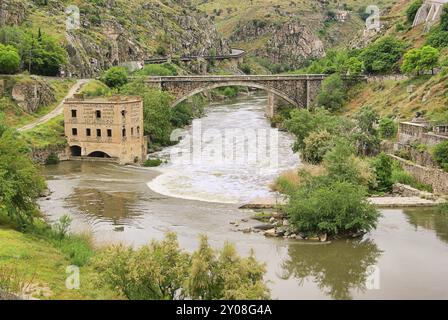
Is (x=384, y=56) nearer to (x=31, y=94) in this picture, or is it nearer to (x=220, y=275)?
(x=31, y=94)

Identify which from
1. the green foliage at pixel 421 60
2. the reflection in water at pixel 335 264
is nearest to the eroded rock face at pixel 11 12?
the green foliage at pixel 421 60

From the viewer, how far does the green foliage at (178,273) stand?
1017 inches

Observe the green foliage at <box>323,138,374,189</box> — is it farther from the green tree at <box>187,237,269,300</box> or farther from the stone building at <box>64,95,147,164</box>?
the stone building at <box>64,95,147,164</box>

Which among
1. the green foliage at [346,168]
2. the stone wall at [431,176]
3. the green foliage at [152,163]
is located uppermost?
the green foliage at [346,168]

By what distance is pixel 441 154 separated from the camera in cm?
5219

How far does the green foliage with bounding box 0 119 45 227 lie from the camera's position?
37.9 metres

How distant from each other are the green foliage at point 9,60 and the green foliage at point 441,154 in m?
48.7

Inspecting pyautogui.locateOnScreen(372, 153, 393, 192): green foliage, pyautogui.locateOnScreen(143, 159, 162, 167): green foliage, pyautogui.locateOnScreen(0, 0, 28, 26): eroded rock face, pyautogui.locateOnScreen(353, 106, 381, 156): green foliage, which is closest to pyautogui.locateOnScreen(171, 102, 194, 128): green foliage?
pyautogui.locateOnScreen(143, 159, 162, 167): green foliage

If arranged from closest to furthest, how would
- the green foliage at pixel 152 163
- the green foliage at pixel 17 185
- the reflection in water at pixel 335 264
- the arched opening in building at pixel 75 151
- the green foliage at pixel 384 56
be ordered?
1. the reflection in water at pixel 335 264
2. the green foliage at pixel 17 185
3. the green foliage at pixel 152 163
4. the arched opening in building at pixel 75 151
5. the green foliage at pixel 384 56

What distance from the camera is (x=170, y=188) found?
182 feet

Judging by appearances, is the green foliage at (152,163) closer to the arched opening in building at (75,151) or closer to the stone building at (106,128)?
the stone building at (106,128)

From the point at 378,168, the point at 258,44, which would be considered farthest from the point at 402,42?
the point at 258,44
